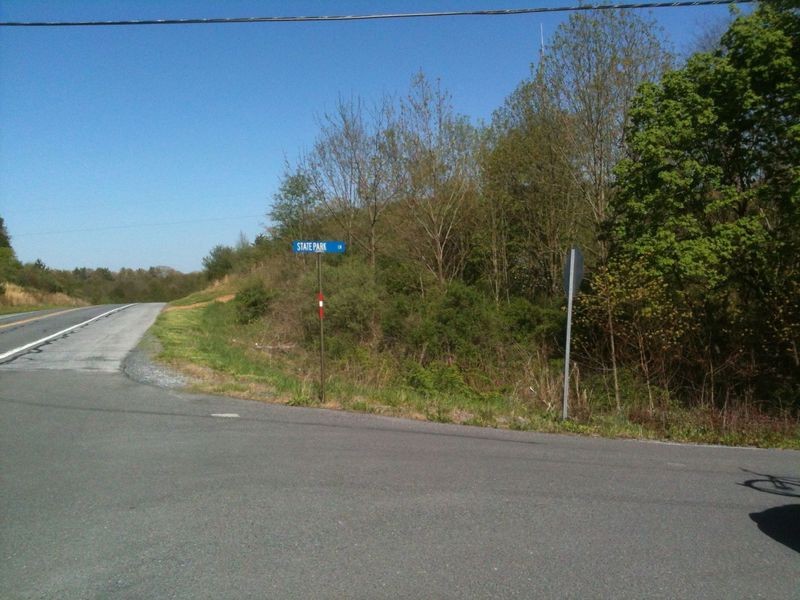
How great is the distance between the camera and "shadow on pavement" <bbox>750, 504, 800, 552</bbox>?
16.3 feet

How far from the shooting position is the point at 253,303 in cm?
3141

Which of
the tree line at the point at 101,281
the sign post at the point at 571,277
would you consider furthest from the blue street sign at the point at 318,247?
the tree line at the point at 101,281

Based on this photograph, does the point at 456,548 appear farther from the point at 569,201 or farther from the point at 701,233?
the point at 569,201

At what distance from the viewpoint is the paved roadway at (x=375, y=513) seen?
4.06 m

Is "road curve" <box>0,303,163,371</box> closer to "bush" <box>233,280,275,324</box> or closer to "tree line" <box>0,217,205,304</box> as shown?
"bush" <box>233,280,275,324</box>

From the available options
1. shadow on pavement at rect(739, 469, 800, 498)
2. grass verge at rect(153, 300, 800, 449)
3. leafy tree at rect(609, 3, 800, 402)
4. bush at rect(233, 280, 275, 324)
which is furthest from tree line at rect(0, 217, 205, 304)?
shadow on pavement at rect(739, 469, 800, 498)

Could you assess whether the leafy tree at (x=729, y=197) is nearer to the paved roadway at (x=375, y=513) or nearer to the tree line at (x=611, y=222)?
the tree line at (x=611, y=222)

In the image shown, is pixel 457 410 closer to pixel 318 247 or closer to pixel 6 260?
pixel 318 247

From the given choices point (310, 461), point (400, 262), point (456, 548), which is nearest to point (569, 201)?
point (400, 262)

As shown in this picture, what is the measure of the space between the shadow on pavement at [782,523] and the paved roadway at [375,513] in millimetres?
24

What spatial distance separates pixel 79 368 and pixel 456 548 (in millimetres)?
12180

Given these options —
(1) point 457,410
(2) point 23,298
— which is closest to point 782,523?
(1) point 457,410

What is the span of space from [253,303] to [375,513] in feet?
89.0

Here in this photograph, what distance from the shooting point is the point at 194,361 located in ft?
49.6
